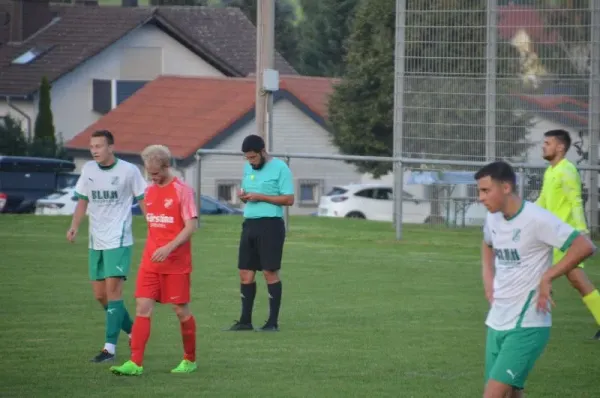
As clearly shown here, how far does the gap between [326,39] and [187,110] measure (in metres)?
22.4

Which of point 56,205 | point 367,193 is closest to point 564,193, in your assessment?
point 56,205

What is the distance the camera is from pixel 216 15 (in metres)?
74.4

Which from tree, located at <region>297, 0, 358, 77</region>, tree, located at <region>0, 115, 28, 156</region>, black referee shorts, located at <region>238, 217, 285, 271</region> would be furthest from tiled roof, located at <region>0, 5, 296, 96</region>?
black referee shorts, located at <region>238, 217, 285, 271</region>

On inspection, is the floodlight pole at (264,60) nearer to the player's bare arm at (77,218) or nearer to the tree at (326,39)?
the player's bare arm at (77,218)

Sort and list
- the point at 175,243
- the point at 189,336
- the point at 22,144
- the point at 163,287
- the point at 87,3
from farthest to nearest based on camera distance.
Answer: the point at 87,3, the point at 22,144, the point at 189,336, the point at 163,287, the point at 175,243

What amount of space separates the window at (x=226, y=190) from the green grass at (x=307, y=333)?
20504mm

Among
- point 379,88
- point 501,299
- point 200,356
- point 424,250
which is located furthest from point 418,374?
point 379,88

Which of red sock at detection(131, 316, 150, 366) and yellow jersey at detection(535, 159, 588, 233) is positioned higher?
yellow jersey at detection(535, 159, 588, 233)

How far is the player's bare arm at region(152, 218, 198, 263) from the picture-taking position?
11117 mm

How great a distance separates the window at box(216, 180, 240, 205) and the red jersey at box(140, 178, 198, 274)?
32425mm

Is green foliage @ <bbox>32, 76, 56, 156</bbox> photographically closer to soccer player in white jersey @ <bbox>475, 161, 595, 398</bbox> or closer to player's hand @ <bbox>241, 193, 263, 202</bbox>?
player's hand @ <bbox>241, 193, 263, 202</bbox>

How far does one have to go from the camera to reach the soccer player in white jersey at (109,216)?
12.2 metres

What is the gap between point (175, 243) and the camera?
11164mm

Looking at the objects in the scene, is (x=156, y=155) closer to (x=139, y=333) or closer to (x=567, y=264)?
(x=139, y=333)
